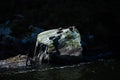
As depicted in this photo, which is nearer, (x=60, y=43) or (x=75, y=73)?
(x=75, y=73)

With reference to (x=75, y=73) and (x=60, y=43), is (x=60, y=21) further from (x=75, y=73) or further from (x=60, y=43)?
(x=75, y=73)

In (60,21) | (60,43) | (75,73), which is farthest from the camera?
(60,21)

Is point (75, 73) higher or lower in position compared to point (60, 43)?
lower

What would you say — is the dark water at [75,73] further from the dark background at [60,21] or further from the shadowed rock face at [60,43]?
the dark background at [60,21]

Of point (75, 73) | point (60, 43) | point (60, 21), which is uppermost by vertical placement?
point (60, 21)

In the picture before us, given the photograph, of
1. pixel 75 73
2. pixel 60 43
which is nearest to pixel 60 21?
pixel 60 43

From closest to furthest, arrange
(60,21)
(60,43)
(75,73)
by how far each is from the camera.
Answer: (75,73) < (60,43) < (60,21)
